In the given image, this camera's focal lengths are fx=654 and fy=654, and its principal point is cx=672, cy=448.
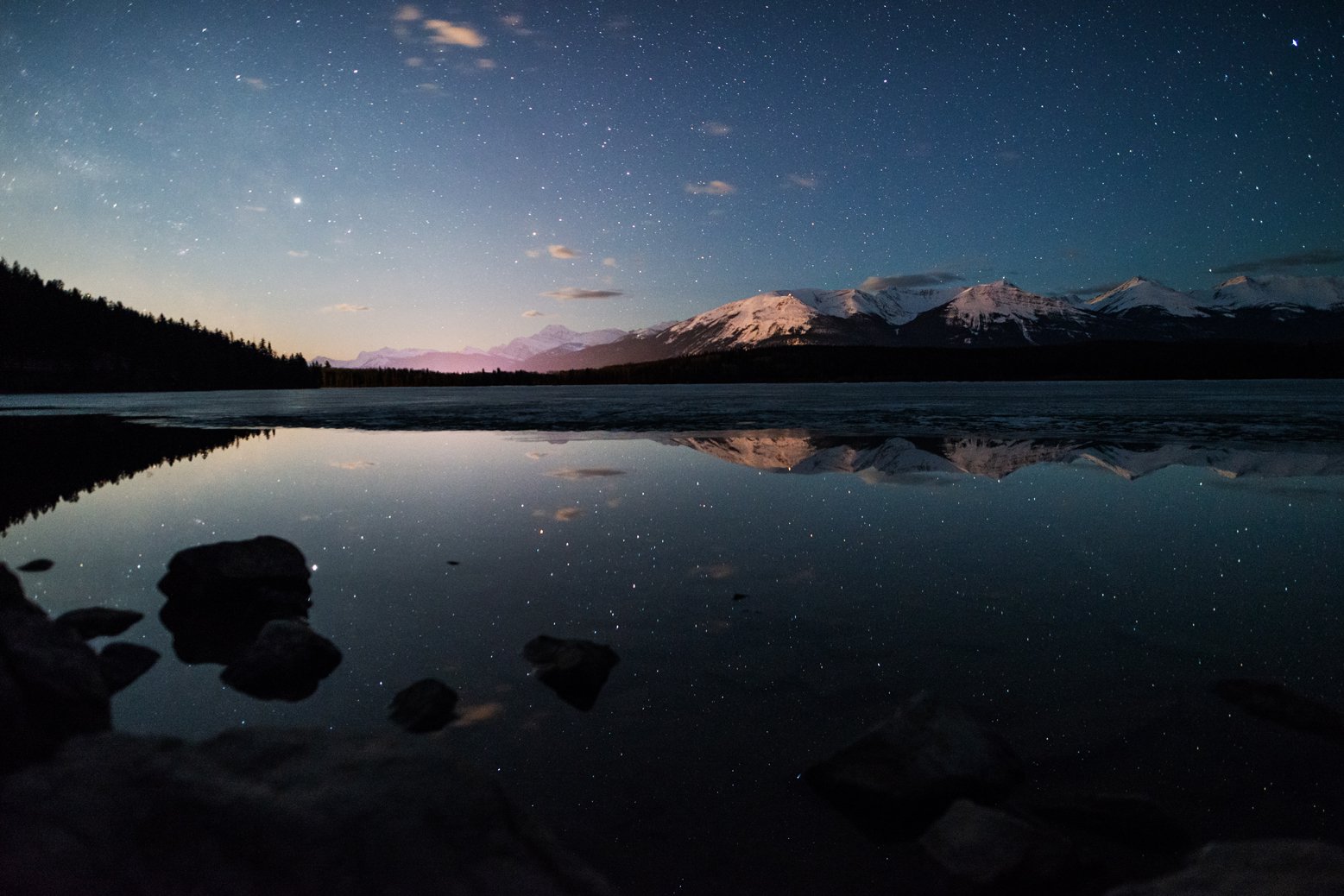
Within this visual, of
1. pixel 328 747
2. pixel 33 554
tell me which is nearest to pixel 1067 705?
pixel 328 747

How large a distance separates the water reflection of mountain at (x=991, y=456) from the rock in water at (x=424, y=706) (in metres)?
15.6

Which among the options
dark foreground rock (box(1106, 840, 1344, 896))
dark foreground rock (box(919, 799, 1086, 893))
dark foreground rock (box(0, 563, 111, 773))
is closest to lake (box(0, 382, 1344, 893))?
dark foreground rock (box(919, 799, 1086, 893))

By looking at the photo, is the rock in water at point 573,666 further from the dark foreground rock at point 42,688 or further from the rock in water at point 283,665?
the dark foreground rock at point 42,688

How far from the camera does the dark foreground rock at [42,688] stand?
4.80 m

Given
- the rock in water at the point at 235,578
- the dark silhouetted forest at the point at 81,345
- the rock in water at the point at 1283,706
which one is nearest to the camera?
the rock in water at the point at 1283,706

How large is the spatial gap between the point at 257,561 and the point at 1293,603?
48.7 ft

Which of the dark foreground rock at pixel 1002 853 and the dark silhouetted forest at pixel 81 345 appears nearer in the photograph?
the dark foreground rock at pixel 1002 853

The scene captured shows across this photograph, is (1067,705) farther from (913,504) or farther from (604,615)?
(913,504)

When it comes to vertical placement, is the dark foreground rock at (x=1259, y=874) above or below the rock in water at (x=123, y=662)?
above

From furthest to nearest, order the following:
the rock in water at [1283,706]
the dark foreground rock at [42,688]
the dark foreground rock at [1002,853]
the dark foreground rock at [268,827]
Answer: the rock in water at [1283,706] → the dark foreground rock at [42,688] → the dark foreground rock at [1002,853] → the dark foreground rock at [268,827]

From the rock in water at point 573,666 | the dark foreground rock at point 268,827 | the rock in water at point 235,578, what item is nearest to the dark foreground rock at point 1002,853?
the dark foreground rock at point 268,827

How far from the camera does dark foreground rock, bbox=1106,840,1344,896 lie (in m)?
3.52

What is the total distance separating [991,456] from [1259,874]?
2232 centimetres

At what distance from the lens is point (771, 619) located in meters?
8.72
